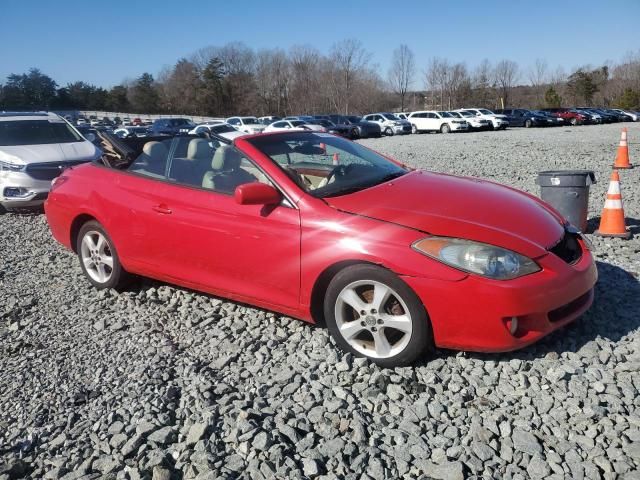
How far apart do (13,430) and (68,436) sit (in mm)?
340

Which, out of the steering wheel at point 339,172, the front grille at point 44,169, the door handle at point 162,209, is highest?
the steering wheel at point 339,172

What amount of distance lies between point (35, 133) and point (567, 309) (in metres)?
9.42

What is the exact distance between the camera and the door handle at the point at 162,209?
13.7 ft

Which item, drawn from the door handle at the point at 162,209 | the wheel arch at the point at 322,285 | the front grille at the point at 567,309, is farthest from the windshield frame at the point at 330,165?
the front grille at the point at 567,309

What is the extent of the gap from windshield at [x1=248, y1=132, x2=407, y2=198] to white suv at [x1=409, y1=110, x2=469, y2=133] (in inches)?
1307

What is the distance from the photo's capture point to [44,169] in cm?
883

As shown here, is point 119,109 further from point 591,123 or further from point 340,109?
point 591,123

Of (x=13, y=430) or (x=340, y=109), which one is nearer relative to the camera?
(x=13, y=430)

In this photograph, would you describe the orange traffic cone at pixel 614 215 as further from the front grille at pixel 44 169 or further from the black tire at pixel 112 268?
the front grille at pixel 44 169

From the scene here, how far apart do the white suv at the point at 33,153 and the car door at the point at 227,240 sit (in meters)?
5.32

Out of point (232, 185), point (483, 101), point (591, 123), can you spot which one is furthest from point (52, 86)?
point (232, 185)

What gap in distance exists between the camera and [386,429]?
2.80 metres

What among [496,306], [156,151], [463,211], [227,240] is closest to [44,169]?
[156,151]

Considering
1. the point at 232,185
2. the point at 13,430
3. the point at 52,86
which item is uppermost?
the point at 52,86
